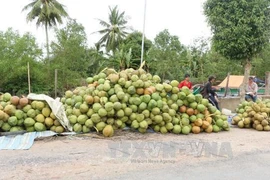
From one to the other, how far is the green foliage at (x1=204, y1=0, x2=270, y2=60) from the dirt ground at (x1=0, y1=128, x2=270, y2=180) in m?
5.48

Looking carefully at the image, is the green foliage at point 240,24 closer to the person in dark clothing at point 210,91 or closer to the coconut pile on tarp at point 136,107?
the person in dark clothing at point 210,91

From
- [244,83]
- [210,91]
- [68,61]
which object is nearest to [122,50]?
[68,61]

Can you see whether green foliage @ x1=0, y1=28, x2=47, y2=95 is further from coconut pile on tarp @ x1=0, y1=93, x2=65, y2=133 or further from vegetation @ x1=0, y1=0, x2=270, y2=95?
coconut pile on tarp @ x1=0, y1=93, x2=65, y2=133

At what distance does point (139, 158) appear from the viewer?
489cm

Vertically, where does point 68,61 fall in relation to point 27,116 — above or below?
above

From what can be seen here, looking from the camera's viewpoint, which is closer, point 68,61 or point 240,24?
point 240,24

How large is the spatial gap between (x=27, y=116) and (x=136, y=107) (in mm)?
2425

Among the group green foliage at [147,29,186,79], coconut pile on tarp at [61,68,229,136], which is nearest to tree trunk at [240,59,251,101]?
coconut pile on tarp at [61,68,229,136]

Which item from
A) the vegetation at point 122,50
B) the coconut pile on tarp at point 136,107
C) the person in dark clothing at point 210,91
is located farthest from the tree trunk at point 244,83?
the coconut pile on tarp at point 136,107

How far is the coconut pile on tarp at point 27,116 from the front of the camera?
6238 mm

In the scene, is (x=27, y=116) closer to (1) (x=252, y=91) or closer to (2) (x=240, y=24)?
(1) (x=252, y=91)

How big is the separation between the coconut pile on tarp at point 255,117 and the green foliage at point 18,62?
11.9 m

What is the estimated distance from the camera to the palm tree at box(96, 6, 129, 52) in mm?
32938

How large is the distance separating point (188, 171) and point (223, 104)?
8388mm
